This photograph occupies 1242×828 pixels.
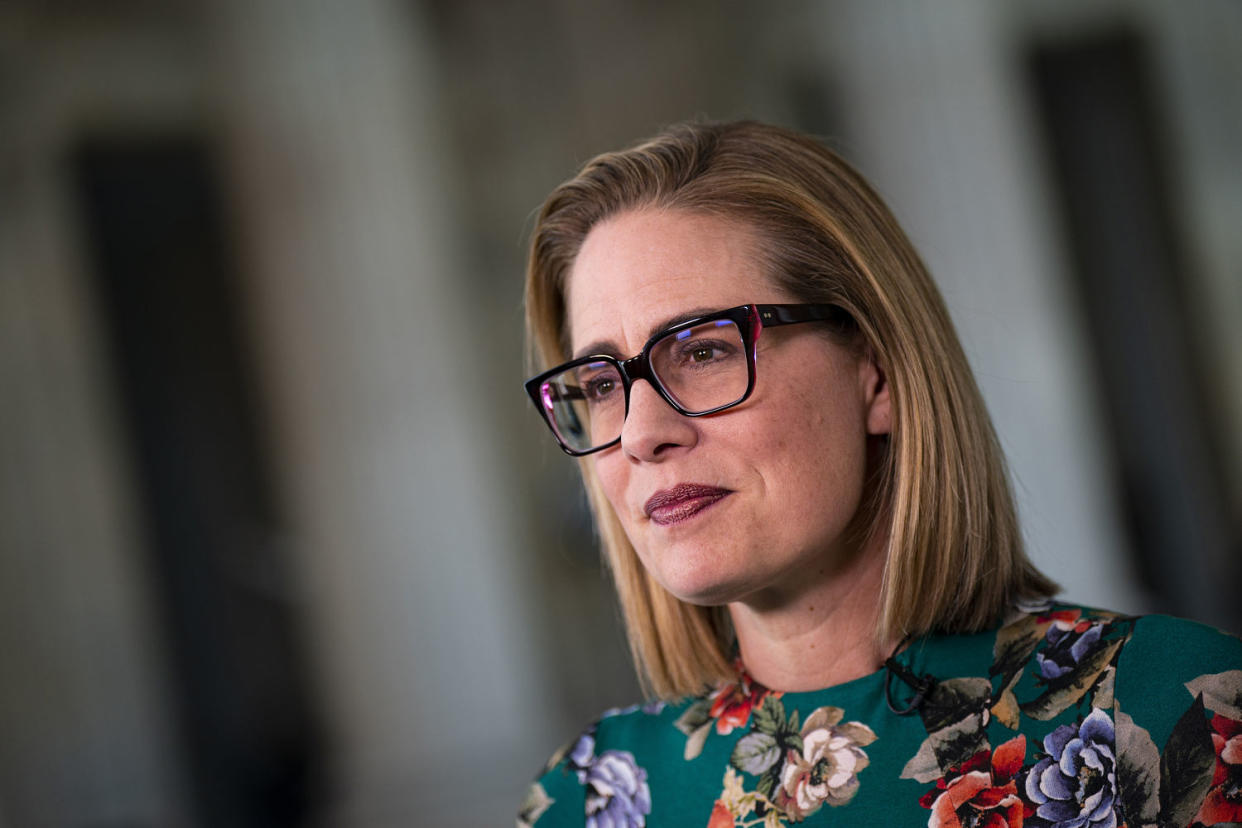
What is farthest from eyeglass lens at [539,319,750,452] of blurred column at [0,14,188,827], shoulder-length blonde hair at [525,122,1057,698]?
blurred column at [0,14,188,827]

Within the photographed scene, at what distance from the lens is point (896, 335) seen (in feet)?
5.04

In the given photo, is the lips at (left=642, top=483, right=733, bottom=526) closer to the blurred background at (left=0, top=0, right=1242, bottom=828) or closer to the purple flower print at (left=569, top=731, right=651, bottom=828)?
the purple flower print at (left=569, top=731, right=651, bottom=828)

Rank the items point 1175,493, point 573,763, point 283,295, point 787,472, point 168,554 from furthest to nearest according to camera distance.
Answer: point 283,295 < point 168,554 < point 1175,493 < point 573,763 < point 787,472

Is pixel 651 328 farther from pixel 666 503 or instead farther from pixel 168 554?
pixel 168 554

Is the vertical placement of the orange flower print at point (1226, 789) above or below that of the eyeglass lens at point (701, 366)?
below

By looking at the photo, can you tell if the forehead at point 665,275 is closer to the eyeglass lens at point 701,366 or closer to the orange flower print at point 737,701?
the eyeglass lens at point 701,366

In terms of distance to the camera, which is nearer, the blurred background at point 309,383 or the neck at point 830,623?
the neck at point 830,623

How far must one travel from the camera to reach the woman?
1.39 m

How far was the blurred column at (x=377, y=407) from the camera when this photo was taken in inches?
263

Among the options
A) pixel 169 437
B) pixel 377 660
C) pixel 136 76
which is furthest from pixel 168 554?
pixel 136 76

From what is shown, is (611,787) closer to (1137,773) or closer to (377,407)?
(1137,773)

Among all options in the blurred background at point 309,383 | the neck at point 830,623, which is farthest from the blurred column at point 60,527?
the neck at point 830,623

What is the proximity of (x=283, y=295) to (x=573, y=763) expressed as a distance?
5.43m

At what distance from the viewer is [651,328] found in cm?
151
